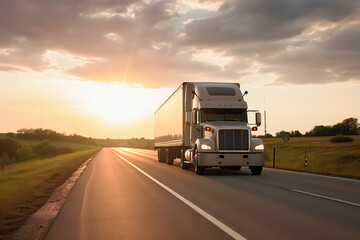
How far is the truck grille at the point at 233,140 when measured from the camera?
688 inches

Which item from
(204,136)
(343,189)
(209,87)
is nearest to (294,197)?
(343,189)

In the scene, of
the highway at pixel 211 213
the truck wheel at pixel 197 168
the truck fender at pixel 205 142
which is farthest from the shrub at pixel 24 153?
the highway at pixel 211 213

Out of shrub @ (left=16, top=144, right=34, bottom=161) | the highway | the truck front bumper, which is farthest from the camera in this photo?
shrub @ (left=16, top=144, right=34, bottom=161)

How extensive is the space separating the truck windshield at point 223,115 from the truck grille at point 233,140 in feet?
4.75

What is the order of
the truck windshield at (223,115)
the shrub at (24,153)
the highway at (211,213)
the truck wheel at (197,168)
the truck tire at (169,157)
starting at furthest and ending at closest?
the shrub at (24,153)
the truck tire at (169,157)
the truck windshield at (223,115)
the truck wheel at (197,168)
the highway at (211,213)

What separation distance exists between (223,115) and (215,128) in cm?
161

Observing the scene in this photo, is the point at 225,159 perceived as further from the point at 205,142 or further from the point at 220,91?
the point at 220,91

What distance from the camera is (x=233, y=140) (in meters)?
17.6

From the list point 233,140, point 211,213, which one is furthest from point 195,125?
point 211,213

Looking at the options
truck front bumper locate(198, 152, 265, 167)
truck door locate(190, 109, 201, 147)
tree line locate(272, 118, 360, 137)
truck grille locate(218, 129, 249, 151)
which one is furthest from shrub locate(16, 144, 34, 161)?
truck grille locate(218, 129, 249, 151)

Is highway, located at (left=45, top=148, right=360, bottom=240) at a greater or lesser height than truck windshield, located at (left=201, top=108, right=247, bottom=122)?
lesser

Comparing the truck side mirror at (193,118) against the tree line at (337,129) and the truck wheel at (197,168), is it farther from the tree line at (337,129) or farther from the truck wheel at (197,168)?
the tree line at (337,129)

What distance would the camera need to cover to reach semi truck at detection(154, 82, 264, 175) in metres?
17.5

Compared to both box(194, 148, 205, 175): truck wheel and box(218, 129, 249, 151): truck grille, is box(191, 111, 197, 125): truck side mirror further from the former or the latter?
box(218, 129, 249, 151): truck grille
